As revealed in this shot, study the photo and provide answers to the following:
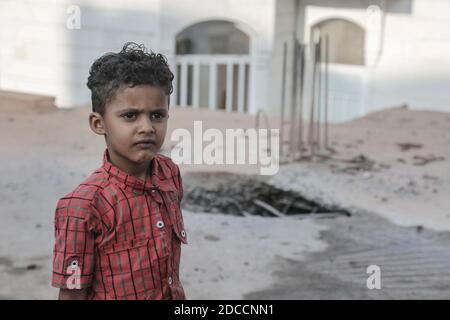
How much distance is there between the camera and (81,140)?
994 centimetres

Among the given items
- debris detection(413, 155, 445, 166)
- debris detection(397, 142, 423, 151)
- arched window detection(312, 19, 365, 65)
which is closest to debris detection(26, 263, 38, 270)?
debris detection(413, 155, 445, 166)

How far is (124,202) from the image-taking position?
2.15 metres

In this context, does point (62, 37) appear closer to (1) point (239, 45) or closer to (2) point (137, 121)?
(1) point (239, 45)

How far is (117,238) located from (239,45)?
14.4 meters

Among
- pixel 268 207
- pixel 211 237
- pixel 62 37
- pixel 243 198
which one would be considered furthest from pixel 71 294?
pixel 62 37

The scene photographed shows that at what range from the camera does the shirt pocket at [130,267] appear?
2.14 meters

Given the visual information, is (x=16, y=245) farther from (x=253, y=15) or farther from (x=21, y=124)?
(x=253, y=15)

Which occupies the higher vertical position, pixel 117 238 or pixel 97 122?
pixel 97 122

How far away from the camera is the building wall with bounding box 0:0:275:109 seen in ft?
49.4

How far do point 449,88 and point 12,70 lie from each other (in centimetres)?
851

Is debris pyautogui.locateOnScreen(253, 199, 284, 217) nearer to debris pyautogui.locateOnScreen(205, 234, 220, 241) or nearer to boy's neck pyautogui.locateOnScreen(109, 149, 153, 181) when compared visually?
debris pyautogui.locateOnScreen(205, 234, 220, 241)

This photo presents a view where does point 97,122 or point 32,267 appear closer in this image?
point 97,122

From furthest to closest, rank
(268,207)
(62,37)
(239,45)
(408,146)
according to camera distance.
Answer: (239,45)
(62,37)
(408,146)
(268,207)

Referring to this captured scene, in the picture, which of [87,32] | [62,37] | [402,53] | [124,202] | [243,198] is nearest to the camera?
[124,202]
